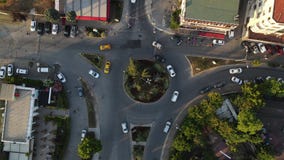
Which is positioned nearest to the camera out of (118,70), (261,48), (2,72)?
(2,72)

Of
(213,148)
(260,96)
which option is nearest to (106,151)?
(213,148)

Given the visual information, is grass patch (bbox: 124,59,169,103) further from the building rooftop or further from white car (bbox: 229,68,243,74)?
the building rooftop

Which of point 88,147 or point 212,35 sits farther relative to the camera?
point 212,35

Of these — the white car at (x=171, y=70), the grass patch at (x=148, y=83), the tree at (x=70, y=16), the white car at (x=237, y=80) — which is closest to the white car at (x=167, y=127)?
the grass patch at (x=148, y=83)

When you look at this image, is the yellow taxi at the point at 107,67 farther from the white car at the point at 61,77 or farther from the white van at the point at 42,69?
the white van at the point at 42,69

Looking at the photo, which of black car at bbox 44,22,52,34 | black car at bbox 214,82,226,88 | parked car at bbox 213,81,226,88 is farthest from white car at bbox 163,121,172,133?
black car at bbox 44,22,52,34

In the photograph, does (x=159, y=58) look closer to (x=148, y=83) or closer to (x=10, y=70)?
(x=148, y=83)

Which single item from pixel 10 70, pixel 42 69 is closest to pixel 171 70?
pixel 42 69
